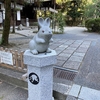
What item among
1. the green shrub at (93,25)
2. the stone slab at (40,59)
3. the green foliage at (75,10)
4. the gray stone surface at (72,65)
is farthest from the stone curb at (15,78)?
the green foliage at (75,10)

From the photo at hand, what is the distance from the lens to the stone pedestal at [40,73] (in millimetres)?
1798

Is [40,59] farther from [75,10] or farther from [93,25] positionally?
[75,10]

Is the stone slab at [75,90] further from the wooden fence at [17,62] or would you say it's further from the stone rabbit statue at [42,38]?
the wooden fence at [17,62]

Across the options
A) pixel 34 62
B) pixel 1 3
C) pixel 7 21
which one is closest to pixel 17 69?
pixel 34 62

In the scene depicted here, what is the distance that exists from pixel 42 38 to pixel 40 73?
1.73 ft

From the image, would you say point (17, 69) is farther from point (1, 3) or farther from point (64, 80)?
point (1, 3)

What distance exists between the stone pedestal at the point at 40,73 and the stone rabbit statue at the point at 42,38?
8cm

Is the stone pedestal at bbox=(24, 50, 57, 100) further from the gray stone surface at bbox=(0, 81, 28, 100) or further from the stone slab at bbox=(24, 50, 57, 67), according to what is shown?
the gray stone surface at bbox=(0, 81, 28, 100)

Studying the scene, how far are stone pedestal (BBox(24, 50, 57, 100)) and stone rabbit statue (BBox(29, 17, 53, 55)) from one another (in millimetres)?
81

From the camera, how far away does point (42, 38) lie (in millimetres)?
1780

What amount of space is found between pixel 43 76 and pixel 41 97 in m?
0.36

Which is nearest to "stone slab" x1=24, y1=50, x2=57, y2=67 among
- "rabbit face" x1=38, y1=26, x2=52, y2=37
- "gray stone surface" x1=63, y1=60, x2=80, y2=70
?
"rabbit face" x1=38, y1=26, x2=52, y2=37

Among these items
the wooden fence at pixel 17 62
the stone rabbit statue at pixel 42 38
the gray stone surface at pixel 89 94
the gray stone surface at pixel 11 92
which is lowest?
the gray stone surface at pixel 11 92

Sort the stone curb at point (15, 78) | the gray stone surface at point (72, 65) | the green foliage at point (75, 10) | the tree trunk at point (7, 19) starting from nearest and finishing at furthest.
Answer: the stone curb at point (15, 78) < the gray stone surface at point (72, 65) < the tree trunk at point (7, 19) < the green foliage at point (75, 10)
